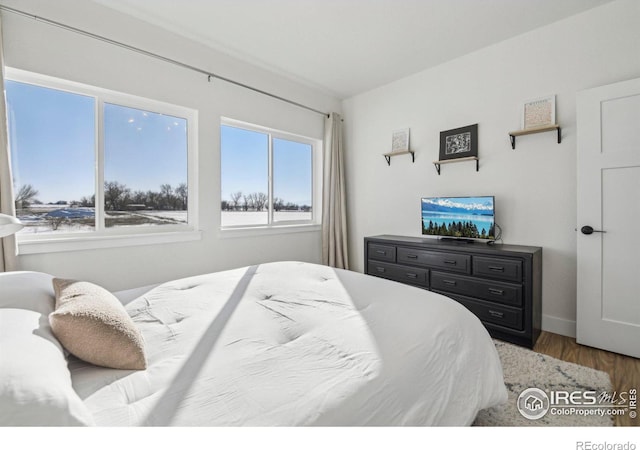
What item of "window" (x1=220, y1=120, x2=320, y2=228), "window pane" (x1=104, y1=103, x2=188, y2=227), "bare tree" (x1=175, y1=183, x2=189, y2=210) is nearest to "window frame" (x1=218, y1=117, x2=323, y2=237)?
"window" (x1=220, y1=120, x2=320, y2=228)

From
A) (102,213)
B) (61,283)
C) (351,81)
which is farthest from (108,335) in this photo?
(351,81)

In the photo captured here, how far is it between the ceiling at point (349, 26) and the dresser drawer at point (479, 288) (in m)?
2.23

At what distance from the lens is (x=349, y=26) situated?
257cm

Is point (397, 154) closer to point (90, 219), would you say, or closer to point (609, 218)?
Result: point (609, 218)

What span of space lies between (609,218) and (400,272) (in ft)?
5.51

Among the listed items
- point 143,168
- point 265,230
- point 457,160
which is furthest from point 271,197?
point 457,160

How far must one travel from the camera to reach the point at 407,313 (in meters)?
1.21

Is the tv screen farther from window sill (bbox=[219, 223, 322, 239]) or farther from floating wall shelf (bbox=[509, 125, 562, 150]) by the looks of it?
window sill (bbox=[219, 223, 322, 239])

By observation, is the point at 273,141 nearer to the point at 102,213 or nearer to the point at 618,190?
the point at 102,213

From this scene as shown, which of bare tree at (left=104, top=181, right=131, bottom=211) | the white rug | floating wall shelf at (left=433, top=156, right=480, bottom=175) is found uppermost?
floating wall shelf at (left=433, top=156, right=480, bottom=175)

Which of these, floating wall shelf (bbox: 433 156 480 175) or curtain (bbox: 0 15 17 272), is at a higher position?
floating wall shelf (bbox: 433 156 480 175)

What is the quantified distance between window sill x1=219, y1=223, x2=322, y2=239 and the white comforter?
1.57 metres

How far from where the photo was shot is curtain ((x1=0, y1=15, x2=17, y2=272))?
6.07ft

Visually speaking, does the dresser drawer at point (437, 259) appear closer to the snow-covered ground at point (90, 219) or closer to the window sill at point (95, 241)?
the snow-covered ground at point (90, 219)
